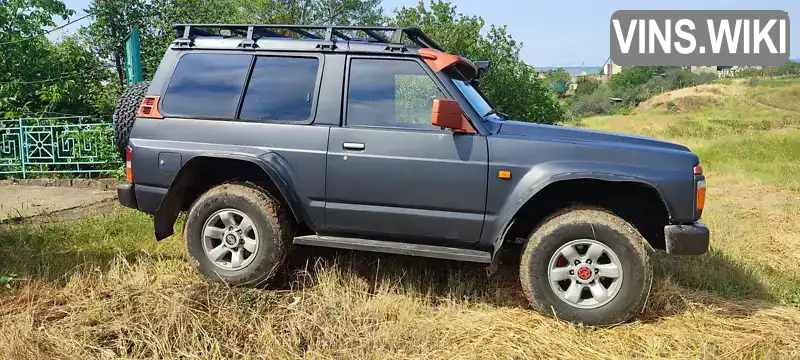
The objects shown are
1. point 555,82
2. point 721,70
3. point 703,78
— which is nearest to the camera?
point 555,82

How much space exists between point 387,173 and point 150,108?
6.57ft

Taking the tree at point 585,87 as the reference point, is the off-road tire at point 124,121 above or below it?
below

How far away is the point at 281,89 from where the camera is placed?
4121 millimetres

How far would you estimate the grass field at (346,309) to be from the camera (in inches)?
125

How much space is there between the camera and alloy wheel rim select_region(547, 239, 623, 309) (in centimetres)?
356

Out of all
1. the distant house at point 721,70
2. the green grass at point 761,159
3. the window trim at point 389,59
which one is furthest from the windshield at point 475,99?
the distant house at point 721,70

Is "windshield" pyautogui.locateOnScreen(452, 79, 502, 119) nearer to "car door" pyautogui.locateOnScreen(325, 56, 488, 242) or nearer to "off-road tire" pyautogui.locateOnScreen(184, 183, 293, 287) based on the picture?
"car door" pyautogui.locateOnScreen(325, 56, 488, 242)

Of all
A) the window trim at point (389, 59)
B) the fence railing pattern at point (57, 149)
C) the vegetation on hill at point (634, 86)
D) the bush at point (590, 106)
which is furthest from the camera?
the vegetation on hill at point (634, 86)

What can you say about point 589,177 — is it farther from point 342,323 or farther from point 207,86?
point 207,86

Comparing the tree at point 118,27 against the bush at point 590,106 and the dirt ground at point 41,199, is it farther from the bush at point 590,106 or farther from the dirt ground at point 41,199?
the bush at point 590,106

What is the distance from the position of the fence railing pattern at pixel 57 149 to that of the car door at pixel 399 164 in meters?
7.27

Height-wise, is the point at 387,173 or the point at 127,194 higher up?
the point at 387,173

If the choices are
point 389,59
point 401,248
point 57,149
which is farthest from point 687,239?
point 57,149

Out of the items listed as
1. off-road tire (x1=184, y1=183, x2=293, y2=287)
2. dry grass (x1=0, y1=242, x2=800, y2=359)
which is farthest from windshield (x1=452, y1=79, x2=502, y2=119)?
off-road tire (x1=184, y1=183, x2=293, y2=287)
